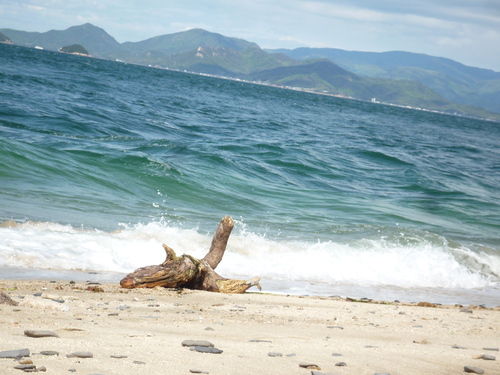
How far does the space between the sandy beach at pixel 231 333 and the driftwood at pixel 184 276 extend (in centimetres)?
18

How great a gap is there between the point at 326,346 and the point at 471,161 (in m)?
33.9

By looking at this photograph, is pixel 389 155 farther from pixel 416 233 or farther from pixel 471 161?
pixel 416 233

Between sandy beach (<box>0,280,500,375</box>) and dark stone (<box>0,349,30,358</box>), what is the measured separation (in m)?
0.05

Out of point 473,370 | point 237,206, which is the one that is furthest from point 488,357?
point 237,206

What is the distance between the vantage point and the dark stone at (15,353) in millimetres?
3387

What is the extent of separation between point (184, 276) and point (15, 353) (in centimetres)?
393

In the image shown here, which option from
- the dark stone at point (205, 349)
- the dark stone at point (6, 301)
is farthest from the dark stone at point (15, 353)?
the dark stone at point (6, 301)

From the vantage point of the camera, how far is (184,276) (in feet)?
24.0

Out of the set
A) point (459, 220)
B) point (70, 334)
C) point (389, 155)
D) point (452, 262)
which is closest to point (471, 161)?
point (389, 155)

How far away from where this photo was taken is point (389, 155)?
3020cm

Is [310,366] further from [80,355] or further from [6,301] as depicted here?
[6,301]

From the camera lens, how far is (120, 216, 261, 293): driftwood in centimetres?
721

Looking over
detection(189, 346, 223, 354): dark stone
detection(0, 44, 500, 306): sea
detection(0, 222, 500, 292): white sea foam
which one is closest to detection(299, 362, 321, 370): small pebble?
detection(189, 346, 223, 354): dark stone

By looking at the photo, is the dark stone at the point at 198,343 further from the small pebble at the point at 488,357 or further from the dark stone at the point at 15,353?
the small pebble at the point at 488,357
